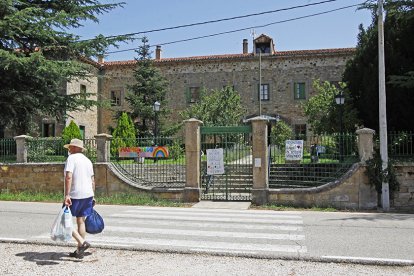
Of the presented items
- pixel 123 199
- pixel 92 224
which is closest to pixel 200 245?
pixel 92 224

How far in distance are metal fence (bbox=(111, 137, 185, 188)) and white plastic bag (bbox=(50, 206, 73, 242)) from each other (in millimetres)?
8748

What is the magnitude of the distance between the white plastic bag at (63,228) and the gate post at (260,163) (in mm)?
8246

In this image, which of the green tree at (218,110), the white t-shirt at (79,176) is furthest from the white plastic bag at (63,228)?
the green tree at (218,110)

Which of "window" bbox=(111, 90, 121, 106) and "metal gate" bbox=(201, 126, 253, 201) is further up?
"window" bbox=(111, 90, 121, 106)

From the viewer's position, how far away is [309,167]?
1388cm

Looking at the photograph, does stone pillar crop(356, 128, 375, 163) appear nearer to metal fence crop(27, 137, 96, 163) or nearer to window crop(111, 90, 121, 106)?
metal fence crop(27, 137, 96, 163)

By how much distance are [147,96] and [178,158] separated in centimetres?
1776

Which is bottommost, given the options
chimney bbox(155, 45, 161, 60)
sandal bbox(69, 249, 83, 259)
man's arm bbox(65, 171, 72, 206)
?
sandal bbox(69, 249, 83, 259)

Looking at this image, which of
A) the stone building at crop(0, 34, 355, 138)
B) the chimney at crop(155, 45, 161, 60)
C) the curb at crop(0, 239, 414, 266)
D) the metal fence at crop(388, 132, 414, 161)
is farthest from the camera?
the chimney at crop(155, 45, 161, 60)

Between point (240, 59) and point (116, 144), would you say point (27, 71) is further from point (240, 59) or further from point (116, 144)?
point (240, 59)

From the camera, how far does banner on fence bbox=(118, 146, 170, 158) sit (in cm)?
1495

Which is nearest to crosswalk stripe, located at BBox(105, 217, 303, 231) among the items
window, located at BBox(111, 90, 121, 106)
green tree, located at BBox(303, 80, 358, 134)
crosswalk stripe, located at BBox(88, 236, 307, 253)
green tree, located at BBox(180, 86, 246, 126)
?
crosswalk stripe, located at BBox(88, 236, 307, 253)

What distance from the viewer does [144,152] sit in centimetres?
1510

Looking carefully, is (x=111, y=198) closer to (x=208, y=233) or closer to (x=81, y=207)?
(x=208, y=233)
